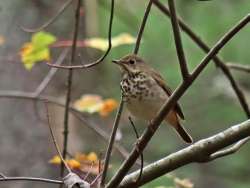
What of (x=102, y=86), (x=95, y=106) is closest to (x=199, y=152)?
(x=95, y=106)

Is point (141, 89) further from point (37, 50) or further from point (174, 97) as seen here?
point (174, 97)

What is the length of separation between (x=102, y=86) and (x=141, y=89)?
142cm

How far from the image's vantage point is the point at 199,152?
6.11 ft

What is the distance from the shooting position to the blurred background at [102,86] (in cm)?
326

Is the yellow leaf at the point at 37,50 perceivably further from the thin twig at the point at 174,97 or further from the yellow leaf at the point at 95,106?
the thin twig at the point at 174,97

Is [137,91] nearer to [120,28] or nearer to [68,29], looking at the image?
[68,29]

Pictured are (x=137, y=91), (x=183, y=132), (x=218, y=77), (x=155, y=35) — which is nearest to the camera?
(x=137, y=91)

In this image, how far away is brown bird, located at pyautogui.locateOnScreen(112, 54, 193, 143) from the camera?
7.66 feet

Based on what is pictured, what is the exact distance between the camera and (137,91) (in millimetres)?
2350

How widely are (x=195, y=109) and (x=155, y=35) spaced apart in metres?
0.65

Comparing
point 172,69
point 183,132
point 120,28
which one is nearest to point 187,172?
point 172,69

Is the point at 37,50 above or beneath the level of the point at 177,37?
beneath

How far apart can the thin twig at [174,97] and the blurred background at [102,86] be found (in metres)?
0.75

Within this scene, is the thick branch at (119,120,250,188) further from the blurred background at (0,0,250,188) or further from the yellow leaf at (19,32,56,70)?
the yellow leaf at (19,32,56,70)
